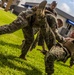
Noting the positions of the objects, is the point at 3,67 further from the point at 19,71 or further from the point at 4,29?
the point at 4,29

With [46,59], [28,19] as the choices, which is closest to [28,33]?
[28,19]

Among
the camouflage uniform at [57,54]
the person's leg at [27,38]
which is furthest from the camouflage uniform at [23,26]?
the camouflage uniform at [57,54]

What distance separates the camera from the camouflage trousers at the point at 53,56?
8.55 metres

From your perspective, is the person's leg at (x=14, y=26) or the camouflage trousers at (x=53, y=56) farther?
the person's leg at (x=14, y=26)

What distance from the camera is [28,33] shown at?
10.1 meters

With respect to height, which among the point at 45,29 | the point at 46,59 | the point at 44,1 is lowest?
the point at 46,59

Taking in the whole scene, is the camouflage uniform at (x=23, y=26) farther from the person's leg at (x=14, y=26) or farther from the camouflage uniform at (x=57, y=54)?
the camouflage uniform at (x=57, y=54)

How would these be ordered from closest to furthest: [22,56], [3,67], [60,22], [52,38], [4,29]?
[3,67]
[4,29]
[52,38]
[22,56]
[60,22]

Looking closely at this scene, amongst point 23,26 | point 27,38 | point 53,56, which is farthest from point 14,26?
point 53,56

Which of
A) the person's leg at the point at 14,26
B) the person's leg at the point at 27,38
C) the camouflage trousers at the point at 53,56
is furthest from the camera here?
the person's leg at the point at 27,38

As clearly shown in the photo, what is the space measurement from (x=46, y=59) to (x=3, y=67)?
4.06 feet

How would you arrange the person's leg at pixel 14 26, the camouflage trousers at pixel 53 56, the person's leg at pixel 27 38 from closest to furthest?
the camouflage trousers at pixel 53 56 < the person's leg at pixel 14 26 < the person's leg at pixel 27 38

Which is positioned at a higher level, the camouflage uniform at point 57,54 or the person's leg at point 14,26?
the person's leg at point 14,26

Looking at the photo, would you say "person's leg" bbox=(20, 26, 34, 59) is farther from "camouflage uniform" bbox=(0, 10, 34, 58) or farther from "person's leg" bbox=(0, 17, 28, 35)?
"person's leg" bbox=(0, 17, 28, 35)
